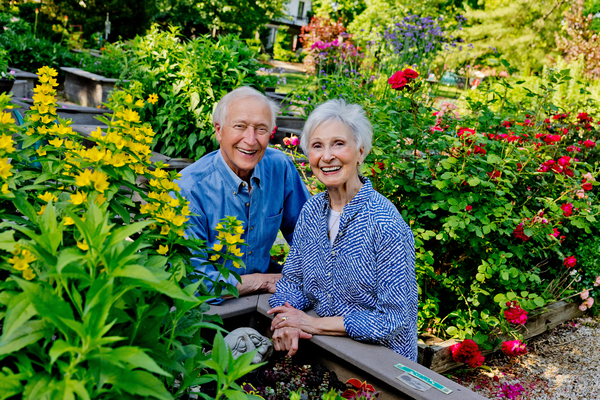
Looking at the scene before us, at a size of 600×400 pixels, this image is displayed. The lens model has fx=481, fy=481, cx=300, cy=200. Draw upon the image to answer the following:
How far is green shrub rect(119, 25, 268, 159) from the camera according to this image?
15.4ft

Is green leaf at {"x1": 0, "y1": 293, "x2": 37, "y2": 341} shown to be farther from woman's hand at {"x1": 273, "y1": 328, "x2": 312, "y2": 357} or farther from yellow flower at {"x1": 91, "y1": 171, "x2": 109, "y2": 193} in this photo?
woman's hand at {"x1": 273, "y1": 328, "x2": 312, "y2": 357}

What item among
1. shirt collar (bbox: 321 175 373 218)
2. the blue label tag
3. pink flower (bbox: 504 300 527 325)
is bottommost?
pink flower (bbox: 504 300 527 325)

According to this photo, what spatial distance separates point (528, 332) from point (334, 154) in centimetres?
227

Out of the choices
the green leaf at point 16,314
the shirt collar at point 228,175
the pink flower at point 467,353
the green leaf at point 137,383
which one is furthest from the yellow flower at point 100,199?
the pink flower at point 467,353

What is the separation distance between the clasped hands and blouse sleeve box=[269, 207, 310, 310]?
16 cm

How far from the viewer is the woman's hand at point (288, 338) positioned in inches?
81.2

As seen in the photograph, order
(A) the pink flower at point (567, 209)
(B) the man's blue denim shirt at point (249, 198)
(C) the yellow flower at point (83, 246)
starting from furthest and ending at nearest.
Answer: (A) the pink flower at point (567, 209) → (B) the man's blue denim shirt at point (249, 198) → (C) the yellow flower at point (83, 246)

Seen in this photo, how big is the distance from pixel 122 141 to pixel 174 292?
24.8 inches

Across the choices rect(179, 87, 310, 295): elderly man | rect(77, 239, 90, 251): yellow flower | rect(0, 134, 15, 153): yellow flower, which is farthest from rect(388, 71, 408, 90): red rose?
rect(77, 239, 90, 251): yellow flower

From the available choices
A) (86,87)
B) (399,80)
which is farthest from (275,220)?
(86,87)

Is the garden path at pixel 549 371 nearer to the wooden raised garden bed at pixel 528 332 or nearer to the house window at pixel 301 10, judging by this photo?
the wooden raised garden bed at pixel 528 332

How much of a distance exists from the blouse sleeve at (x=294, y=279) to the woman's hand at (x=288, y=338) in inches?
10.4

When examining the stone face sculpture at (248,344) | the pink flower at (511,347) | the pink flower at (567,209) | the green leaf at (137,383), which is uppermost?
the green leaf at (137,383)

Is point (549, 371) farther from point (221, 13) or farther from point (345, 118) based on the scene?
point (221, 13)
